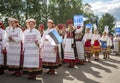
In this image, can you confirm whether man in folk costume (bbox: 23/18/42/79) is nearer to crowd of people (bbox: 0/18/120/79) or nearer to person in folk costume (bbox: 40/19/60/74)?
crowd of people (bbox: 0/18/120/79)

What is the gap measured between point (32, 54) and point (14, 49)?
99 centimetres

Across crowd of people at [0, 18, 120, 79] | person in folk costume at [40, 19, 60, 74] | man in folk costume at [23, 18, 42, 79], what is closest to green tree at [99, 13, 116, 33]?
crowd of people at [0, 18, 120, 79]

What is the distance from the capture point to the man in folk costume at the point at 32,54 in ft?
31.3

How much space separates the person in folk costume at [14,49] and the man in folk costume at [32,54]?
0.59 m

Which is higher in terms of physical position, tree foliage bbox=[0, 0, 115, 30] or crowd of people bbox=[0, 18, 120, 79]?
tree foliage bbox=[0, 0, 115, 30]

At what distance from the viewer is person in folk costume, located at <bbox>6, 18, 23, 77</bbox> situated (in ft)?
33.2

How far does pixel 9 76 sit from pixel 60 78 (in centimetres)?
175

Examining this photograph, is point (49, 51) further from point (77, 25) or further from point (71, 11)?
point (71, 11)

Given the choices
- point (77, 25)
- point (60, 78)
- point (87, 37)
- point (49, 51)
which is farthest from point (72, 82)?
point (87, 37)

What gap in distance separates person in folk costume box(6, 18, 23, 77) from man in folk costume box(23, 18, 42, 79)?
0.59 m

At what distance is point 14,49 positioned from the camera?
33.8 feet

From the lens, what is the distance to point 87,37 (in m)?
15.5

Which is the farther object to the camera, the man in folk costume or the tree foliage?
the tree foliage

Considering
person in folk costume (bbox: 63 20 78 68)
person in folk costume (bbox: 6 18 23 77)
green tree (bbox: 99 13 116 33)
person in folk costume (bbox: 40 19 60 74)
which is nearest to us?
person in folk costume (bbox: 6 18 23 77)
